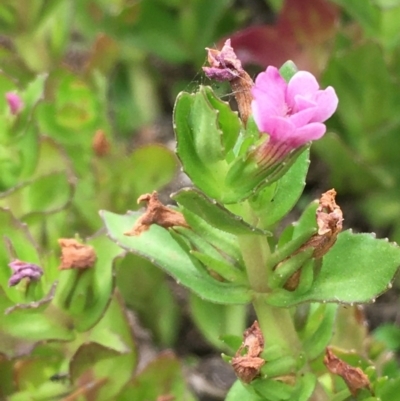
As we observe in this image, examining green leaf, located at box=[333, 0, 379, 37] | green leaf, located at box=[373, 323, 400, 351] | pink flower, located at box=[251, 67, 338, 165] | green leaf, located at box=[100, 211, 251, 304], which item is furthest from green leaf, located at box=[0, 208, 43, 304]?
green leaf, located at box=[333, 0, 379, 37]

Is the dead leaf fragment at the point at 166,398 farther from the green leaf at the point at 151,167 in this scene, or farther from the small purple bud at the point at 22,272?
the green leaf at the point at 151,167

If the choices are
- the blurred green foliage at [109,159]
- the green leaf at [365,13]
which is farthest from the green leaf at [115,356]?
the green leaf at [365,13]

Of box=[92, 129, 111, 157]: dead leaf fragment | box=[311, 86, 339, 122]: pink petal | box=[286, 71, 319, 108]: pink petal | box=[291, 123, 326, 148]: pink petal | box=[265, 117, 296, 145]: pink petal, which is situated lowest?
box=[291, 123, 326, 148]: pink petal

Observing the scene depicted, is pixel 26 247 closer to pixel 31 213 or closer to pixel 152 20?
pixel 31 213

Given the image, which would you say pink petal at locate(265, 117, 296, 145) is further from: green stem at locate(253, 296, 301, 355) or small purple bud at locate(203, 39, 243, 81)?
green stem at locate(253, 296, 301, 355)

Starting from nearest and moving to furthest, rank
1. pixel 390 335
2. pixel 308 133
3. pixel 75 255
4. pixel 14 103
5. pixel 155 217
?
pixel 308 133 < pixel 155 217 < pixel 75 255 < pixel 14 103 < pixel 390 335

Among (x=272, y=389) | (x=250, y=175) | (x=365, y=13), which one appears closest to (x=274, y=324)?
(x=272, y=389)

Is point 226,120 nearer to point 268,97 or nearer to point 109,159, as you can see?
point 268,97
